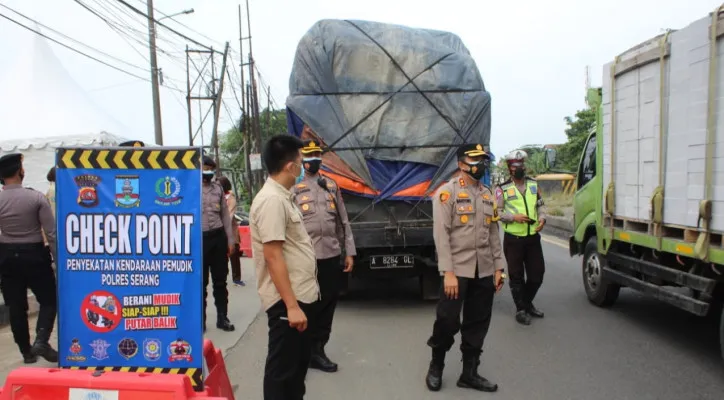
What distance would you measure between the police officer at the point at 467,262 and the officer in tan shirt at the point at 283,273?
4.18 ft

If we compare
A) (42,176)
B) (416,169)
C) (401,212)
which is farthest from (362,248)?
(42,176)

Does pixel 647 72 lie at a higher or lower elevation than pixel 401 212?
higher

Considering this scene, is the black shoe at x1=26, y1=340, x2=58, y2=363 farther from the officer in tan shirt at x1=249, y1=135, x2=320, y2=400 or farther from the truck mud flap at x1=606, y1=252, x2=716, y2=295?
the truck mud flap at x1=606, y1=252, x2=716, y2=295

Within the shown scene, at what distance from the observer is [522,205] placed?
5883 millimetres

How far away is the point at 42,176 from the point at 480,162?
11.1 metres

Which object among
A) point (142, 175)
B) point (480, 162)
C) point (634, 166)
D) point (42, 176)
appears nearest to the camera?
point (142, 175)

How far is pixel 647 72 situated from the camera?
Result: 4.91 meters

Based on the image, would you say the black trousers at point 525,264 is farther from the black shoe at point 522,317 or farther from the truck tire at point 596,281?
the truck tire at point 596,281

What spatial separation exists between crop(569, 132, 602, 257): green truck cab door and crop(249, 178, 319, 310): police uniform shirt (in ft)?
14.0

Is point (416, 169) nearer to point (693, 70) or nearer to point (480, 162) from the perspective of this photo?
point (480, 162)

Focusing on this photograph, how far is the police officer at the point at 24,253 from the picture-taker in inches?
180

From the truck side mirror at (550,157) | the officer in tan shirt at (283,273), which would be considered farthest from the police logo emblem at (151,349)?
the truck side mirror at (550,157)

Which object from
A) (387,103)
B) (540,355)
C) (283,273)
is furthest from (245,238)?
(283,273)

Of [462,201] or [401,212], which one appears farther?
[401,212]
